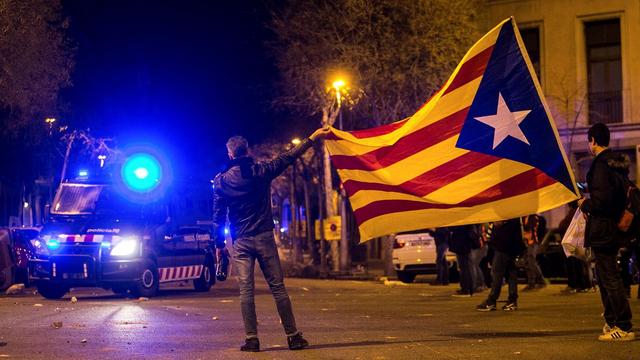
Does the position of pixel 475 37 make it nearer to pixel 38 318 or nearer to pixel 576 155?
pixel 576 155

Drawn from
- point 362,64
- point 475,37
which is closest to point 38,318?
point 362,64

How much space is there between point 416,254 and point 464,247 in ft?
22.3

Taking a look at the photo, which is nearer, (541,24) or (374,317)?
(374,317)

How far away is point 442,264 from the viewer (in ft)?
75.8

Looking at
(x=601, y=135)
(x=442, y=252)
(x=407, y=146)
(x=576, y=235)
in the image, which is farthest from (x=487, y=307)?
(x=442, y=252)

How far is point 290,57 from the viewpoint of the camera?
31.0 meters

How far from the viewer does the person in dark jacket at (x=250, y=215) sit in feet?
32.8

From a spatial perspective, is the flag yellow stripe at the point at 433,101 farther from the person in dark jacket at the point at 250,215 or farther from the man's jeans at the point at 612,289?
the man's jeans at the point at 612,289

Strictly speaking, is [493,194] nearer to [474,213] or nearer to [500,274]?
[474,213]

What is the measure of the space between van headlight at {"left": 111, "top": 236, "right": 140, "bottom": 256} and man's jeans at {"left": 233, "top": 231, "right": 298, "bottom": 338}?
9.11 m

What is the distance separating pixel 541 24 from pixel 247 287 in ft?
93.1

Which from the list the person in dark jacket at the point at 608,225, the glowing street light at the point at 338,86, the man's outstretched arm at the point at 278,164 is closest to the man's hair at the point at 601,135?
the person in dark jacket at the point at 608,225

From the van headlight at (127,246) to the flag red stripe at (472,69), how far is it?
9.40 m

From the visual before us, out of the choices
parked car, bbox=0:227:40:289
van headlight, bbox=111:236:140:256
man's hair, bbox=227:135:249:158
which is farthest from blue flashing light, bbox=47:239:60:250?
man's hair, bbox=227:135:249:158
